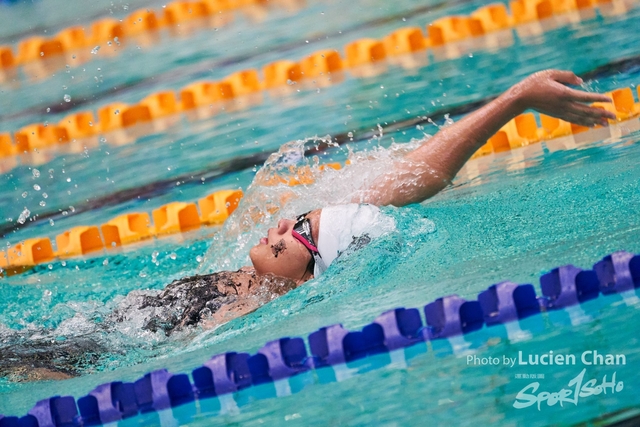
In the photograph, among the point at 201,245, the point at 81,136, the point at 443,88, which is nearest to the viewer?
the point at 201,245

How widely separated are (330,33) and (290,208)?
10.8 ft

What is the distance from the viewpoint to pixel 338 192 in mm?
3293

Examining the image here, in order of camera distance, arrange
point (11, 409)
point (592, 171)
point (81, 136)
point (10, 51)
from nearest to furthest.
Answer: point (11, 409)
point (592, 171)
point (81, 136)
point (10, 51)

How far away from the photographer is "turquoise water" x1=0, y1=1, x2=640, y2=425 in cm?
200

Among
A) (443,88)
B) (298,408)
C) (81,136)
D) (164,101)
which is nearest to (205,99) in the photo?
(164,101)

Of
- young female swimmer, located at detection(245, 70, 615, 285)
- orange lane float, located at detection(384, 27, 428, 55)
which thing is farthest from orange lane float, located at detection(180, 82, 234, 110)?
young female swimmer, located at detection(245, 70, 615, 285)

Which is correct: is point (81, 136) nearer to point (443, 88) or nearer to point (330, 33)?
point (330, 33)

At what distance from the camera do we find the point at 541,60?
5023 mm

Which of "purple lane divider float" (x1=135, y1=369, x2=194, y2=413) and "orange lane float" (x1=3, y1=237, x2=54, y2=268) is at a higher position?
"orange lane float" (x1=3, y1=237, x2=54, y2=268)

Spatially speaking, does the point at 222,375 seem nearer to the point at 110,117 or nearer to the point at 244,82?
the point at 244,82

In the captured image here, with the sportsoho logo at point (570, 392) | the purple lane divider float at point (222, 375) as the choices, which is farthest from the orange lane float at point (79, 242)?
the sportsoho logo at point (570, 392)

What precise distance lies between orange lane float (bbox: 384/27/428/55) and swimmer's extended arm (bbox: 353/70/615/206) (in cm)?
286

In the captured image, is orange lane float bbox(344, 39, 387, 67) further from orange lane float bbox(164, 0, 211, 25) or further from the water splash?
the water splash

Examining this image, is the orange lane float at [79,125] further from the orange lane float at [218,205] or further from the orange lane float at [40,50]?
the orange lane float at [218,205]
